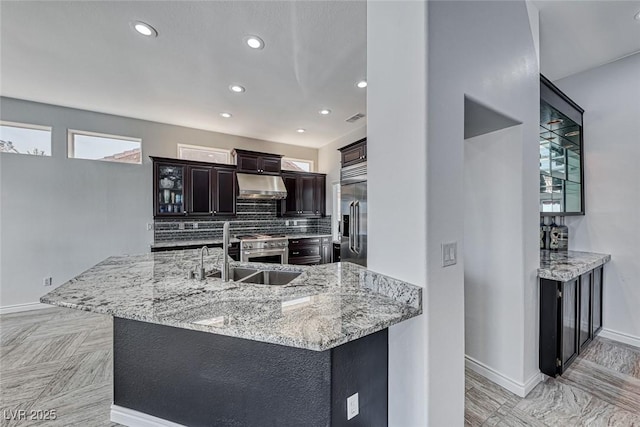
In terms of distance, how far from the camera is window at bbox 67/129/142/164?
387 cm

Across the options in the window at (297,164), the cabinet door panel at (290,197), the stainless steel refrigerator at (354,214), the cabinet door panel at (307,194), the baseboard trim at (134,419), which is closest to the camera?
the baseboard trim at (134,419)

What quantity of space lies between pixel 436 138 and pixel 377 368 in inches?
48.3

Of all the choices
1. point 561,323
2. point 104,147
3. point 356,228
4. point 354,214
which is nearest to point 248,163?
point 104,147

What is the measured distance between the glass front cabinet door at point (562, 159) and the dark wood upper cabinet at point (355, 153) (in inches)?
80.6

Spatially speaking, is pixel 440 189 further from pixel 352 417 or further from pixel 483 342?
pixel 483 342

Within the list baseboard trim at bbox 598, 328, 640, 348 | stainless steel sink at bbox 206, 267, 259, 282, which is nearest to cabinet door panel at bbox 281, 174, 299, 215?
stainless steel sink at bbox 206, 267, 259, 282

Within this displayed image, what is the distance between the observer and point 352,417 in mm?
1221

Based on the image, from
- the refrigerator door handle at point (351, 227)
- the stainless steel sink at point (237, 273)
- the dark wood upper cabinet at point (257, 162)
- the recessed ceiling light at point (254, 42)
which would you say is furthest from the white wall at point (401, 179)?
the dark wood upper cabinet at point (257, 162)

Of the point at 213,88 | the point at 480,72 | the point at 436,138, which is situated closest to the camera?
the point at 436,138

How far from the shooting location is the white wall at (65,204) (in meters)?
3.48

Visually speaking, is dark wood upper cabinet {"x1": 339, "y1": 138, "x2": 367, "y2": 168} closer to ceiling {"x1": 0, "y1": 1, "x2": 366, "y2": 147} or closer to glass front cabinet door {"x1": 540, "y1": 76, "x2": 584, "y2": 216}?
ceiling {"x1": 0, "y1": 1, "x2": 366, "y2": 147}

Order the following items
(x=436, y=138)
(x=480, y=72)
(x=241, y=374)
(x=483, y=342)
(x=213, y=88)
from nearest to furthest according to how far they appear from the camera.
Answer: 1. (x=436, y=138)
2. (x=241, y=374)
3. (x=480, y=72)
4. (x=483, y=342)
5. (x=213, y=88)

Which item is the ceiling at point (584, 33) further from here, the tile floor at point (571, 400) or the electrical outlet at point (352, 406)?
the electrical outlet at point (352, 406)

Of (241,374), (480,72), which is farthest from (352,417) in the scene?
(480,72)
